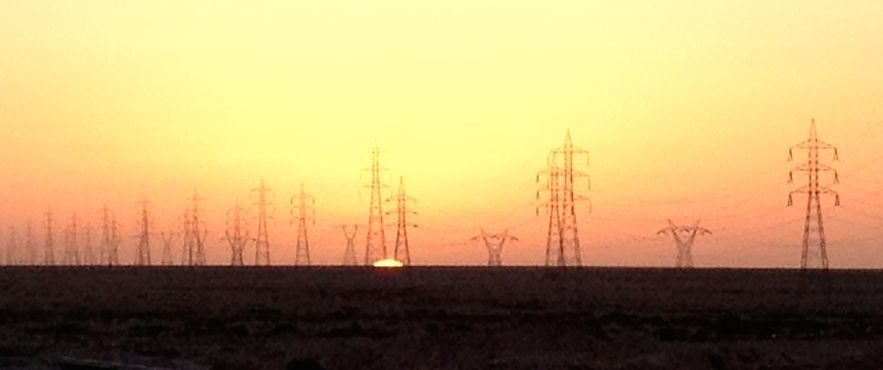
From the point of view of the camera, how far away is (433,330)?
59719 mm

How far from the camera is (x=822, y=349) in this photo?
53.2m

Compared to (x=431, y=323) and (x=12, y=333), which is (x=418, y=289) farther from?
(x=12, y=333)

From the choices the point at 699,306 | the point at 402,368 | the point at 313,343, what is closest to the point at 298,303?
the point at 699,306

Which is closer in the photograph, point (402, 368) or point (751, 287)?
point (402, 368)

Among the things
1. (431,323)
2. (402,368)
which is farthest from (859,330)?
(402,368)

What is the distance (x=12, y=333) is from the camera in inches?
2247

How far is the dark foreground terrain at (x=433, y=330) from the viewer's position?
148ft

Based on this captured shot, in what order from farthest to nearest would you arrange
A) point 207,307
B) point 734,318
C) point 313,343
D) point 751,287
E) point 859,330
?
point 751,287
point 207,307
point 734,318
point 859,330
point 313,343

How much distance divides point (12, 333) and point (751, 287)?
265 feet

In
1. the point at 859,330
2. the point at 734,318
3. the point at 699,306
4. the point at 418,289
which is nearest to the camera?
the point at 859,330

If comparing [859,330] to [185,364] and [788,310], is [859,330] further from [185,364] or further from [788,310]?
[185,364]

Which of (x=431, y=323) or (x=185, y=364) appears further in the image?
(x=431, y=323)

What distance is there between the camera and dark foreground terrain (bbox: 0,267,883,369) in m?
45.2

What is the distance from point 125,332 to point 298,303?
96.4 ft
